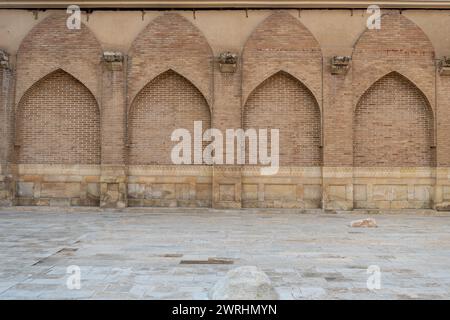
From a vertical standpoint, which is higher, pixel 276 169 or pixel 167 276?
pixel 276 169

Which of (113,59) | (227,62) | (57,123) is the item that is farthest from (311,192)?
(57,123)

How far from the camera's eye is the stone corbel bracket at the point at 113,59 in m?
13.5

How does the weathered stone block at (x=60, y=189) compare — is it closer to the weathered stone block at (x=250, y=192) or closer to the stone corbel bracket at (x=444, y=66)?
the weathered stone block at (x=250, y=192)

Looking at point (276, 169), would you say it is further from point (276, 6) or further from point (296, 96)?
point (276, 6)

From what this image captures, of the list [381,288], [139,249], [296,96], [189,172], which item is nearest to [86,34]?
[189,172]

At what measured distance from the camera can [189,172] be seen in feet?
45.6

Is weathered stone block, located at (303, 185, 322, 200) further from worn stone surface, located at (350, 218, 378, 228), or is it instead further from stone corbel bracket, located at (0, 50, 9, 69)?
stone corbel bracket, located at (0, 50, 9, 69)

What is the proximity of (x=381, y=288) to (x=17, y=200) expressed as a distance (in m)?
A: 12.1

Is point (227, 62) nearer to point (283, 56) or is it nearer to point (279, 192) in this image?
point (283, 56)

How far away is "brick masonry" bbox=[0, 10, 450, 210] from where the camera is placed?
536 inches

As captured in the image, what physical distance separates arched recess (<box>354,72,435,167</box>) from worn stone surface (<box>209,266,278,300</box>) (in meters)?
10.2

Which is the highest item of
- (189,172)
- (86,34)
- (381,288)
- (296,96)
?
(86,34)

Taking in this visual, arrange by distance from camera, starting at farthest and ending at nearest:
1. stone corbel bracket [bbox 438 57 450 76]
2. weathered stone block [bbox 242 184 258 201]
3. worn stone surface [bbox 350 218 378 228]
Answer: weathered stone block [bbox 242 184 258 201] < stone corbel bracket [bbox 438 57 450 76] < worn stone surface [bbox 350 218 378 228]

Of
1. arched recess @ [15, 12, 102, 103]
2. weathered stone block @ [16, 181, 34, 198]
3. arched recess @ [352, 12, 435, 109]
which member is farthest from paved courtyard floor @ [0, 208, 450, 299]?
arched recess @ [15, 12, 102, 103]
